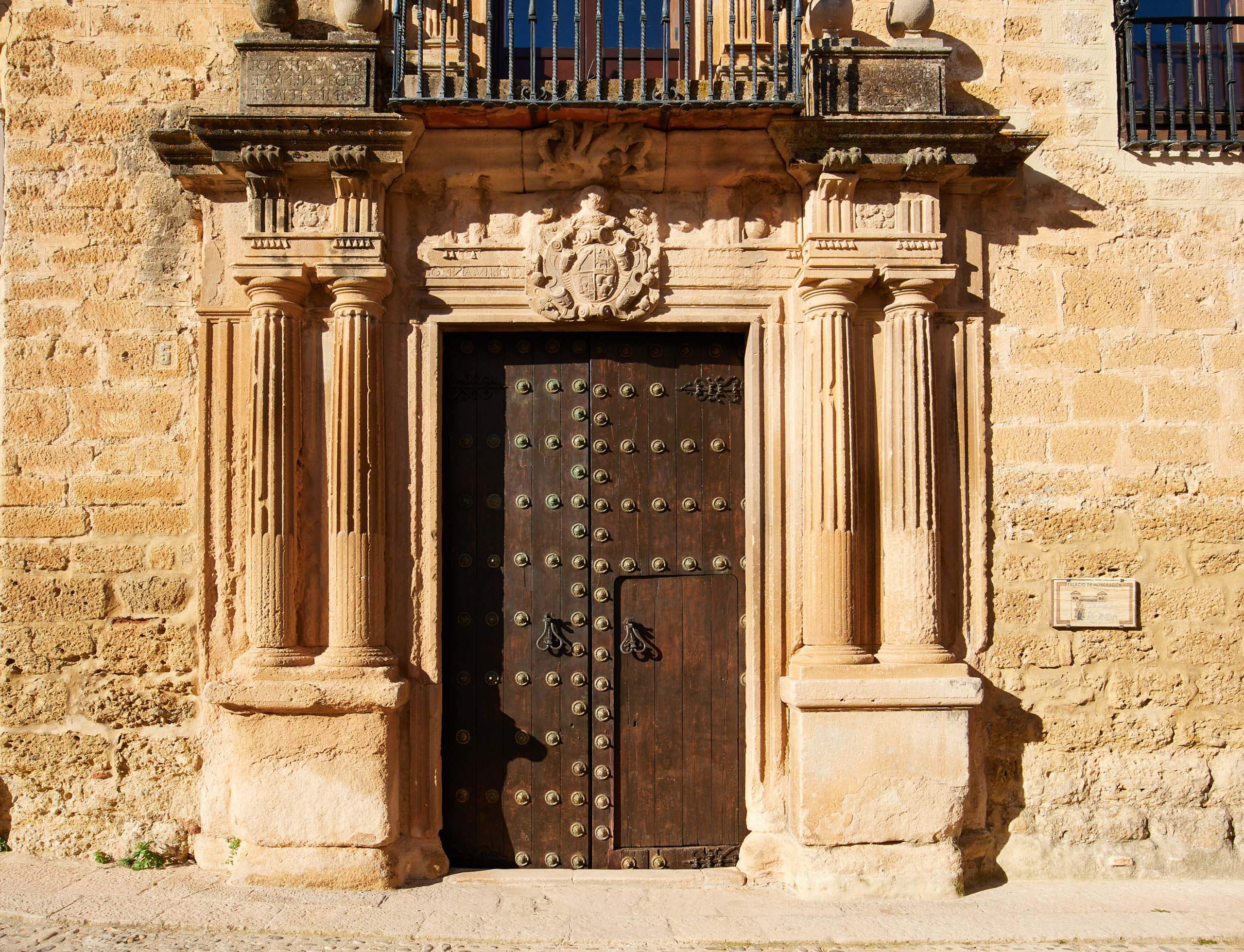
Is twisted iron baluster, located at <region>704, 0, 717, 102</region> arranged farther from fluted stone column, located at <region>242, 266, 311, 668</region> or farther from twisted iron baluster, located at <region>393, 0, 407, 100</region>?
fluted stone column, located at <region>242, 266, 311, 668</region>

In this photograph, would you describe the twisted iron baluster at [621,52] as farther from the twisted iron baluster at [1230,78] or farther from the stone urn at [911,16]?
the twisted iron baluster at [1230,78]

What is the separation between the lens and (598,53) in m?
3.99

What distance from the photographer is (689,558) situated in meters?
4.31

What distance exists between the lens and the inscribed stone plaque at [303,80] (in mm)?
4074

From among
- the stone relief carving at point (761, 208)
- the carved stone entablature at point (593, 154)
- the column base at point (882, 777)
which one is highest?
the carved stone entablature at point (593, 154)

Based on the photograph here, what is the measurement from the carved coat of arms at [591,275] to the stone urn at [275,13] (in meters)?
1.40

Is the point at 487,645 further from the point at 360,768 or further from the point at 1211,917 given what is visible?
the point at 1211,917

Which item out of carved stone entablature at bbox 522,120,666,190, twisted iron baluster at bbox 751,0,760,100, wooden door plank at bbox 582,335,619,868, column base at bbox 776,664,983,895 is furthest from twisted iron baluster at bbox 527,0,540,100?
column base at bbox 776,664,983,895

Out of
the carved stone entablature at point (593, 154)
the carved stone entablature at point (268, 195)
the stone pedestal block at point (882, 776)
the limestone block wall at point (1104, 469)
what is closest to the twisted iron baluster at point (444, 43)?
the carved stone entablature at point (593, 154)

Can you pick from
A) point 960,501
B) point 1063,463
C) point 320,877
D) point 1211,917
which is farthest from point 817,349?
point 320,877

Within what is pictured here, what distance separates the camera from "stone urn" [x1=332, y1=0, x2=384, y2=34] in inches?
162

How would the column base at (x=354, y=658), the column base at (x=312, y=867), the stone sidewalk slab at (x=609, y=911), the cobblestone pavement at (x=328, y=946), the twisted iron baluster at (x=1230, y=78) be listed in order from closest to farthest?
the cobblestone pavement at (x=328, y=946) → the stone sidewalk slab at (x=609, y=911) → the column base at (x=312, y=867) → the column base at (x=354, y=658) → the twisted iron baluster at (x=1230, y=78)

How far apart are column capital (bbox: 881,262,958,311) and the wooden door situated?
3.22 ft

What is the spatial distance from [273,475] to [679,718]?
2.02 metres
